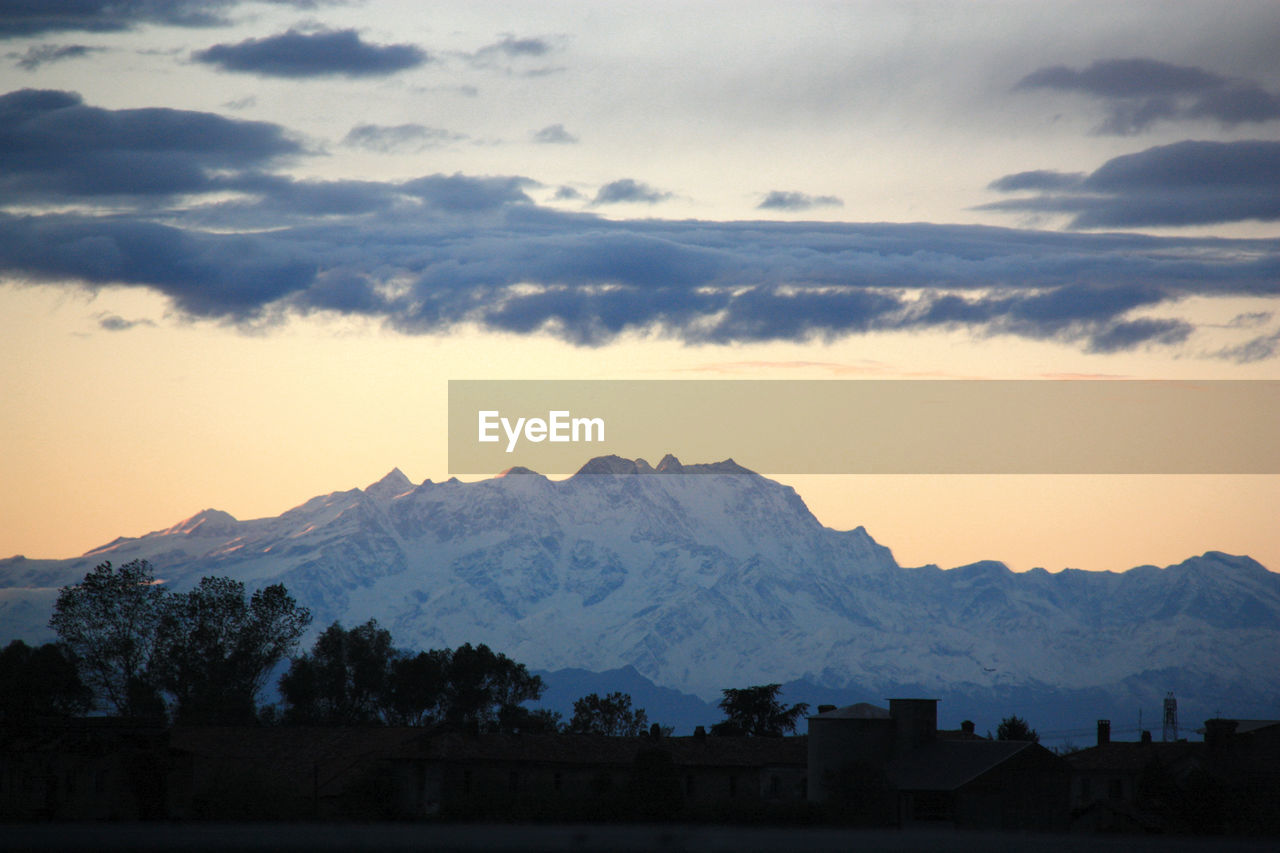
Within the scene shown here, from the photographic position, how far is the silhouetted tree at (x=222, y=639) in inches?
5266

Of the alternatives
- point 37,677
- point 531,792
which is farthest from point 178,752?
point 37,677

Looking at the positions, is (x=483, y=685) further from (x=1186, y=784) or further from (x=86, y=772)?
(x=1186, y=784)

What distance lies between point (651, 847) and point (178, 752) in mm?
46465

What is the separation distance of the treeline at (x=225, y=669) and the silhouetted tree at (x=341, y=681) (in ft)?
0.42

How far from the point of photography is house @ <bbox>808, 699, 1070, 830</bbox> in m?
83.9

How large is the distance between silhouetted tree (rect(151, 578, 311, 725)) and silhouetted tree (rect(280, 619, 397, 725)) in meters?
5.73

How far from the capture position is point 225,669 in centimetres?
13475

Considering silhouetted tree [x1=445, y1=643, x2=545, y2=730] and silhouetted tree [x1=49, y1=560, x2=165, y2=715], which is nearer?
silhouetted tree [x1=49, y1=560, x2=165, y2=715]

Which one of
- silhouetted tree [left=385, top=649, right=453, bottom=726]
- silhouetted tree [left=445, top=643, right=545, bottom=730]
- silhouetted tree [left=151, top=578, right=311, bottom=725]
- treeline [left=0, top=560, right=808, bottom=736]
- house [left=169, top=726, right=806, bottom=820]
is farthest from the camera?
silhouetted tree [left=445, top=643, right=545, bottom=730]

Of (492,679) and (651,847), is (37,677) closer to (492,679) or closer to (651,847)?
(492,679)

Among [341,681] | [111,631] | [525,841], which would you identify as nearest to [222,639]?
[111,631]

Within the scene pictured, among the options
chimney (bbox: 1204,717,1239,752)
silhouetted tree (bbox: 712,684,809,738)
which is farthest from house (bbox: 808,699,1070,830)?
silhouetted tree (bbox: 712,684,809,738)

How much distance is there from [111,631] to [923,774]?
72.1 m

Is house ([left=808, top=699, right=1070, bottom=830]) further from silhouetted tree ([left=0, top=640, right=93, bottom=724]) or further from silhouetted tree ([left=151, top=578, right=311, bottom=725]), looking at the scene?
silhouetted tree ([left=151, top=578, right=311, bottom=725])
